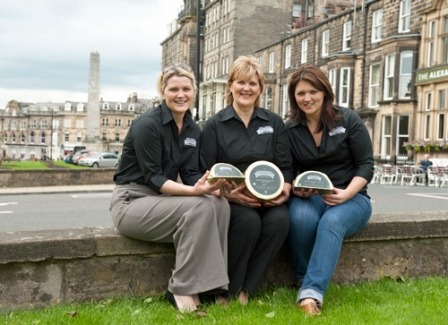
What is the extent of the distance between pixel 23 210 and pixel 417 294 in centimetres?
1177

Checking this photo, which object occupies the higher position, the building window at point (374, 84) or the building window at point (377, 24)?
the building window at point (377, 24)

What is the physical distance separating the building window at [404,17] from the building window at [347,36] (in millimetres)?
5217

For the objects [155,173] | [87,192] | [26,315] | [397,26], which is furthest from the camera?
[397,26]

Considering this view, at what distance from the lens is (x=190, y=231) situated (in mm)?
3789

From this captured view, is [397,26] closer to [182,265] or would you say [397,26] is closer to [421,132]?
[421,132]

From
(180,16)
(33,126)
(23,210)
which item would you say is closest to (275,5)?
(180,16)

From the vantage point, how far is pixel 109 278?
4156mm

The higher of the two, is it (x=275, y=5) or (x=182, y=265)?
(x=275, y=5)

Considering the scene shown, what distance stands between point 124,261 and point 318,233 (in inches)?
58.7

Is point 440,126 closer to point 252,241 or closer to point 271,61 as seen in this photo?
point 252,241

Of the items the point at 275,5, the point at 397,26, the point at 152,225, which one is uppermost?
the point at 275,5

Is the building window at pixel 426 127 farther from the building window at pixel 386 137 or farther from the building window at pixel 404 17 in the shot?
the building window at pixel 404 17

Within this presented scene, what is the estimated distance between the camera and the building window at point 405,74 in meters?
27.5

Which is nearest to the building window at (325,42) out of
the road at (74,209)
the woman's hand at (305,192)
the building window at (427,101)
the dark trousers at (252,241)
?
the building window at (427,101)
